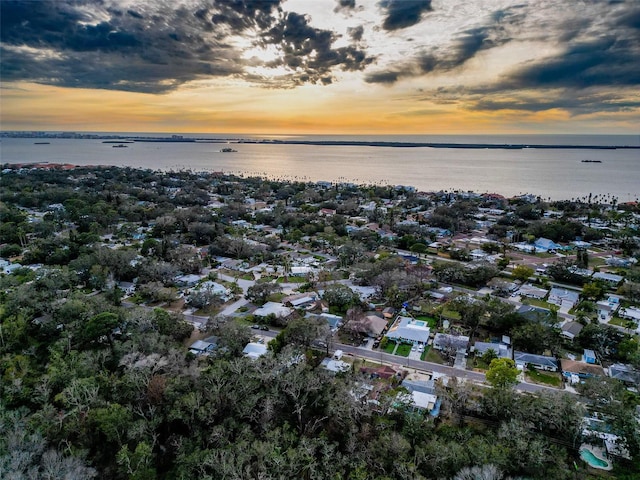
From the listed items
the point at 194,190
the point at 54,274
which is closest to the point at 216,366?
the point at 54,274

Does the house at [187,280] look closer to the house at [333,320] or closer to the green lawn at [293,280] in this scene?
the green lawn at [293,280]

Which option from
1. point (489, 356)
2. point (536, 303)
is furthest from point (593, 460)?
point (536, 303)

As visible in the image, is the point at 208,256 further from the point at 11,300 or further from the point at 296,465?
the point at 296,465

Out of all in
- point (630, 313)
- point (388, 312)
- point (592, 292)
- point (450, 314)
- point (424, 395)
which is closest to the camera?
point (424, 395)

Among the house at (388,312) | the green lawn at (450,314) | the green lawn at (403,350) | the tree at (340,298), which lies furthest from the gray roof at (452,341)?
the tree at (340,298)

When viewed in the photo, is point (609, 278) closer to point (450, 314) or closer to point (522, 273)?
point (522, 273)

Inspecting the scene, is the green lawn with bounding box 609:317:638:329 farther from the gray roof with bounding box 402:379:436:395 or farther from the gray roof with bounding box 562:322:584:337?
the gray roof with bounding box 402:379:436:395
